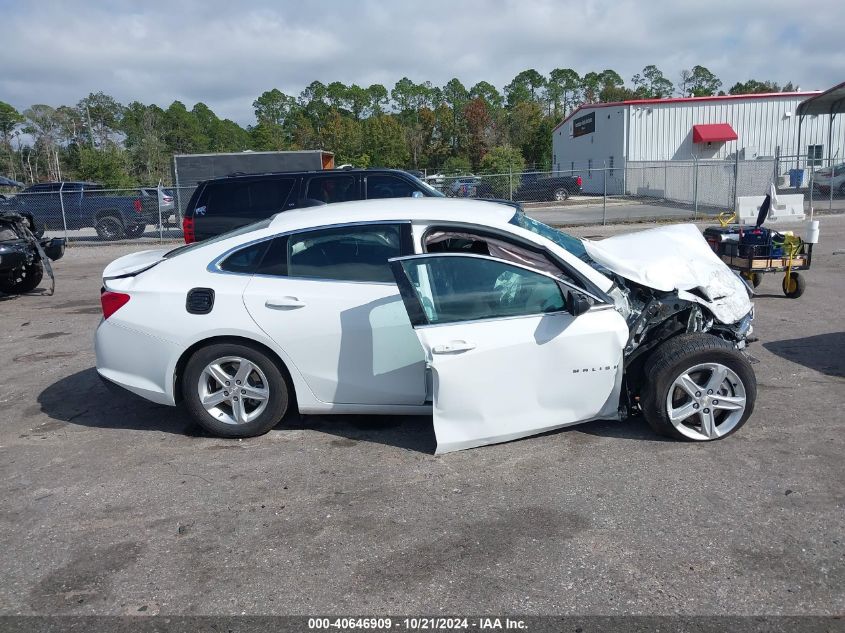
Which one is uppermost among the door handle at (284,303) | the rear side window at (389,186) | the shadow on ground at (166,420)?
the rear side window at (389,186)

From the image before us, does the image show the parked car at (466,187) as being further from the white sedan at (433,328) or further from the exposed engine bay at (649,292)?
the white sedan at (433,328)

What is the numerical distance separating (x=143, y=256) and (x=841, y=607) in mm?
5217

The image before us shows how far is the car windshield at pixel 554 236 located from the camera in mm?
5086

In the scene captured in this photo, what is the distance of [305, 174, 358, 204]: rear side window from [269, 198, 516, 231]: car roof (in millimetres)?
5626

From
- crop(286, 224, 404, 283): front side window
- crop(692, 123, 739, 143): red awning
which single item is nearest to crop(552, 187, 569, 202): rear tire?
crop(692, 123, 739, 143): red awning

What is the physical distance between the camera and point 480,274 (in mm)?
4496

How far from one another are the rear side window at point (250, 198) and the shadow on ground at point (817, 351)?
7125 mm

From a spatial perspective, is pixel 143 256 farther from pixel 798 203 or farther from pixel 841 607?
pixel 798 203

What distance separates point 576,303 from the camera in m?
4.40

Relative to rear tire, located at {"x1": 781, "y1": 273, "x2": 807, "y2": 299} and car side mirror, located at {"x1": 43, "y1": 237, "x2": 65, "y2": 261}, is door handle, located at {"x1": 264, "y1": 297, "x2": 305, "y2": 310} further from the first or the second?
car side mirror, located at {"x1": 43, "y1": 237, "x2": 65, "y2": 261}

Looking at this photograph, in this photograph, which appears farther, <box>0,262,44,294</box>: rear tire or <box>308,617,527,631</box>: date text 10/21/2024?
<box>0,262,44,294</box>: rear tire

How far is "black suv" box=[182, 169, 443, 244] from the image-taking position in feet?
36.1

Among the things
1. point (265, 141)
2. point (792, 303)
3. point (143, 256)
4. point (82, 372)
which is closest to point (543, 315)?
point (143, 256)

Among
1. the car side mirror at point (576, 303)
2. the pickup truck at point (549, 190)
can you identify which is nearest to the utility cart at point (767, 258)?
the car side mirror at point (576, 303)
